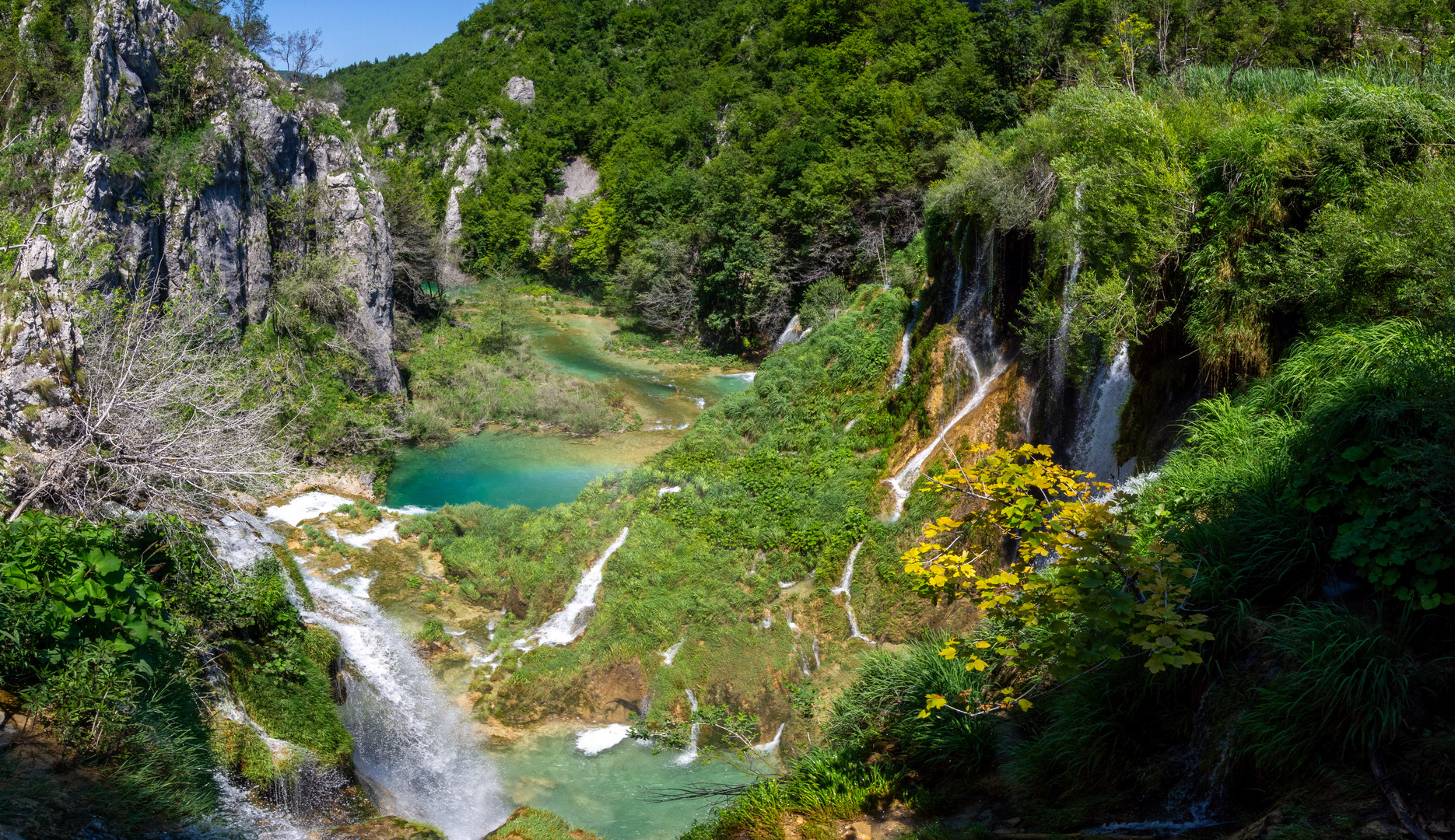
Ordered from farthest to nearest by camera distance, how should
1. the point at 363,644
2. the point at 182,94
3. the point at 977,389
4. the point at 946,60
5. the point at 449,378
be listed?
the point at 946,60 → the point at 449,378 → the point at 182,94 → the point at 977,389 → the point at 363,644

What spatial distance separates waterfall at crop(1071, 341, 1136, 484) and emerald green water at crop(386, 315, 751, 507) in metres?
12.5

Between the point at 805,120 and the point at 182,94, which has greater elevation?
the point at 805,120

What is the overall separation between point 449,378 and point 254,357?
7704 mm

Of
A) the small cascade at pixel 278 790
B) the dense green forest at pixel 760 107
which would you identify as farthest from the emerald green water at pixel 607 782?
the dense green forest at pixel 760 107

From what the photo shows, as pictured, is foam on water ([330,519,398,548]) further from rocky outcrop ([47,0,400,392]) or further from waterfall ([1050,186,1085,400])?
waterfall ([1050,186,1085,400])

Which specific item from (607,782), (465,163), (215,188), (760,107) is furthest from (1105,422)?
(465,163)

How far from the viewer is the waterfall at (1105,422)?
1041cm

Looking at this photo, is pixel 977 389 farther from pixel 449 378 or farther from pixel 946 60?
pixel 946 60

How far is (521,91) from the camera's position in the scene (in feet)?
188

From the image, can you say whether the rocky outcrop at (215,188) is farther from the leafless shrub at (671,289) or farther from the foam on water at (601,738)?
the leafless shrub at (671,289)

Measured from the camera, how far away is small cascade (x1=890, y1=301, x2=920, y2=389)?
18384 millimetres

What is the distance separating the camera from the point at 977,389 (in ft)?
49.9

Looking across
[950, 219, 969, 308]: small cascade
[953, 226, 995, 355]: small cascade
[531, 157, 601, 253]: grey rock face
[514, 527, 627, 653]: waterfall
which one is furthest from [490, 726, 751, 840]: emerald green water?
[531, 157, 601, 253]: grey rock face

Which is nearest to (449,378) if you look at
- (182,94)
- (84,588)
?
(182,94)
